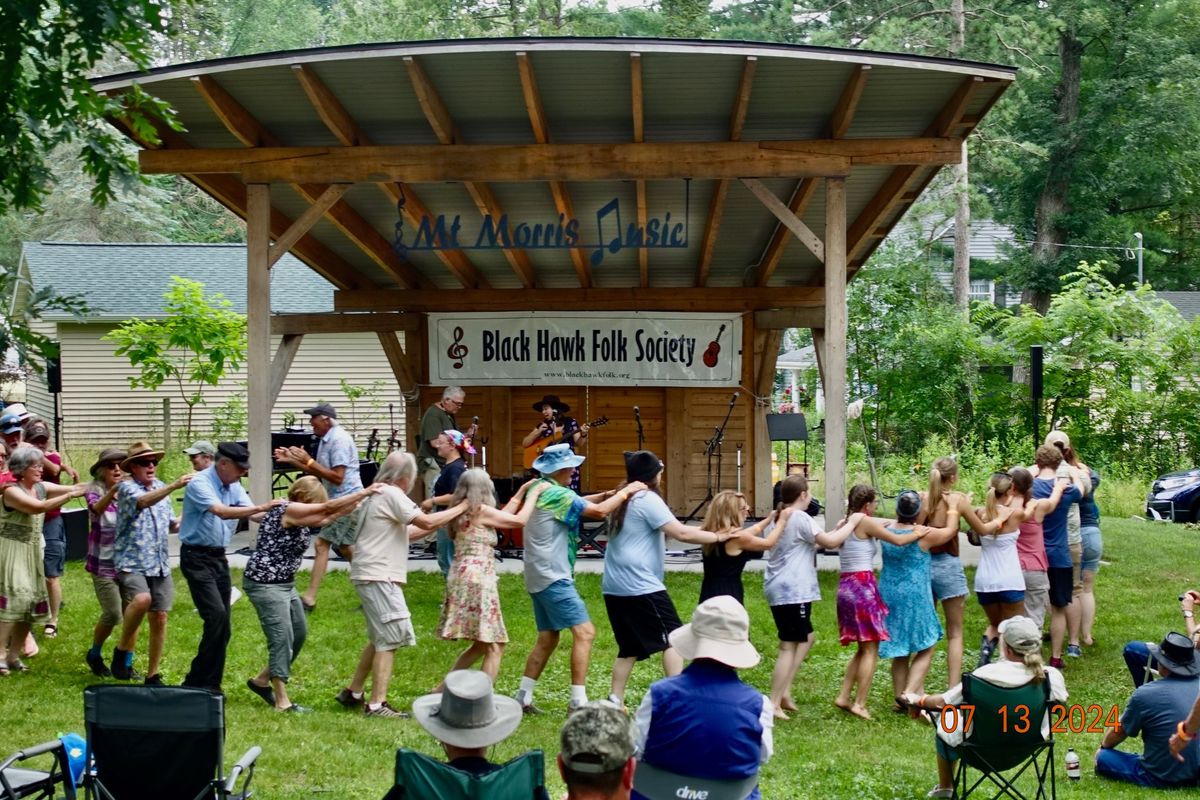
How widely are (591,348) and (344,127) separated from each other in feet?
16.1

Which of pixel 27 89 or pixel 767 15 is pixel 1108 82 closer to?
pixel 767 15

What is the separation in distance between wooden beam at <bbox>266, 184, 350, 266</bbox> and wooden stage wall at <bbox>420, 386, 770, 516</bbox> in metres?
4.49

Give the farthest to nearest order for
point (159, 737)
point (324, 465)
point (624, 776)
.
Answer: point (324, 465) → point (159, 737) → point (624, 776)

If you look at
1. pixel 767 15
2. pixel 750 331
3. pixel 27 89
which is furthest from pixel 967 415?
pixel 27 89

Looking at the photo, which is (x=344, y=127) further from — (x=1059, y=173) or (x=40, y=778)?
(x=1059, y=173)

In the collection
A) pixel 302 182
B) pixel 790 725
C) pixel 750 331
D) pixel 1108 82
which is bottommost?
pixel 790 725

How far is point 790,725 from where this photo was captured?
310 inches

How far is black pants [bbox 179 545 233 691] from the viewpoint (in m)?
7.50

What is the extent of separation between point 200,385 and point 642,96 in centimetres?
1609

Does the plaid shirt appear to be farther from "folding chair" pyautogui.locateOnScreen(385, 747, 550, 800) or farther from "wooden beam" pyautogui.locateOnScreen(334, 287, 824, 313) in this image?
"wooden beam" pyautogui.locateOnScreen(334, 287, 824, 313)

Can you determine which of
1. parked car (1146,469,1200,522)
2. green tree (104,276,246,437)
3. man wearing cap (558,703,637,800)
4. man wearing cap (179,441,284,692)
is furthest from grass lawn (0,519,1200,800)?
green tree (104,276,246,437)

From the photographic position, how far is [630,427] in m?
16.1

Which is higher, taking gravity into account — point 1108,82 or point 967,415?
point 1108,82

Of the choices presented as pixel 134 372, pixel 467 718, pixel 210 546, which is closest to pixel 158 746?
pixel 467 718
